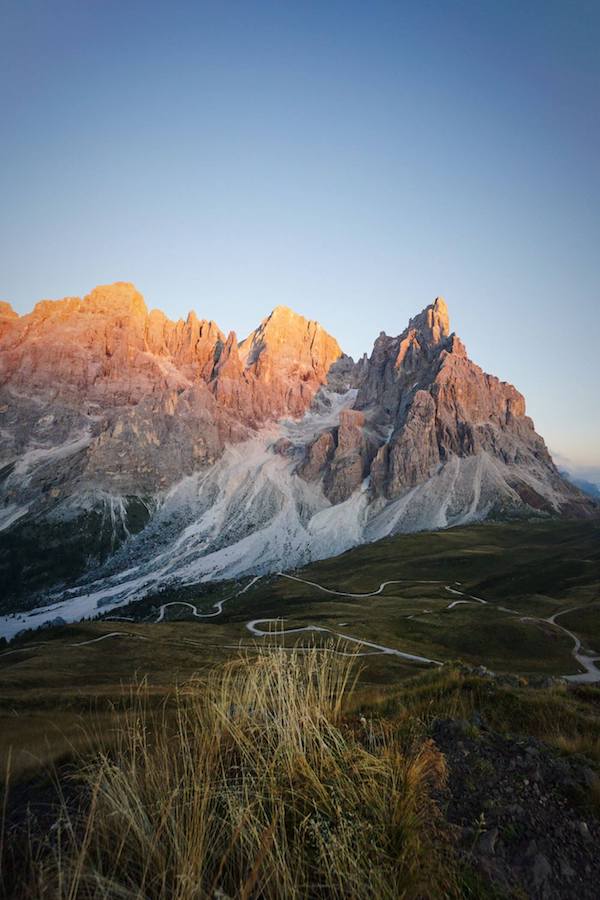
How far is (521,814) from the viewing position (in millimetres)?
6820

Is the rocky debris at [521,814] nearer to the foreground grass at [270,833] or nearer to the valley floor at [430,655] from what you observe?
the valley floor at [430,655]

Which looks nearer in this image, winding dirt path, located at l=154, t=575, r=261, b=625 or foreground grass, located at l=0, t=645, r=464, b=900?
foreground grass, located at l=0, t=645, r=464, b=900

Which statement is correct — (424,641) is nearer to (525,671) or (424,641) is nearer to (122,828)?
(525,671)

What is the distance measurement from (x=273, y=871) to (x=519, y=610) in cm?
9322

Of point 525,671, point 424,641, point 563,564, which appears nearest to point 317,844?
point 525,671

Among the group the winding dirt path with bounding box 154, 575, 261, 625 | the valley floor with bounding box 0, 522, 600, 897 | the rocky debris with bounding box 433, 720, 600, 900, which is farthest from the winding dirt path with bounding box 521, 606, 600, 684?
the winding dirt path with bounding box 154, 575, 261, 625

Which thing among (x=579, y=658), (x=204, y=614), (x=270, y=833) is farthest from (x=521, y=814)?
(x=204, y=614)

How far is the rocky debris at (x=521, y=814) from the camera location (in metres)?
5.61

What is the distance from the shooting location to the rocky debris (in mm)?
5609

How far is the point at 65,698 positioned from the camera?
28.9 m

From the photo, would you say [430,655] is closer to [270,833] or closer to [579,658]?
[579,658]

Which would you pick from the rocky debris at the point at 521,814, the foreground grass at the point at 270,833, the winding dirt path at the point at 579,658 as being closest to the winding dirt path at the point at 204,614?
the winding dirt path at the point at 579,658

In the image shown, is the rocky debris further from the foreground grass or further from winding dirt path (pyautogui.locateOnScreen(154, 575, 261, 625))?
winding dirt path (pyautogui.locateOnScreen(154, 575, 261, 625))

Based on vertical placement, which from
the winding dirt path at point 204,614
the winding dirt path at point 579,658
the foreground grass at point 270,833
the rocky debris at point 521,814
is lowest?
the winding dirt path at point 204,614
